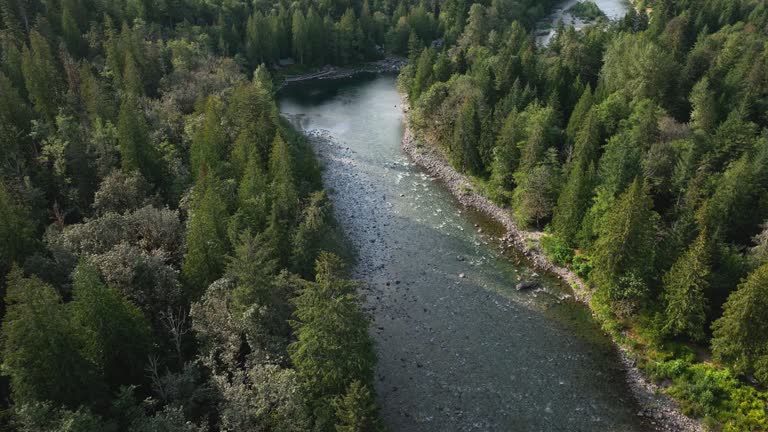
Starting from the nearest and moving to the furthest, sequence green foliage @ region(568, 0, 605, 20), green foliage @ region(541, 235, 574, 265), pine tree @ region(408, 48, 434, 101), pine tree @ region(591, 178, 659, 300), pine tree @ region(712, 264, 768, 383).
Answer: pine tree @ region(712, 264, 768, 383) → pine tree @ region(591, 178, 659, 300) → green foliage @ region(541, 235, 574, 265) → pine tree @ region(408, 48, 434, 101) → green foliage @ region(568, 0, 605, 20)

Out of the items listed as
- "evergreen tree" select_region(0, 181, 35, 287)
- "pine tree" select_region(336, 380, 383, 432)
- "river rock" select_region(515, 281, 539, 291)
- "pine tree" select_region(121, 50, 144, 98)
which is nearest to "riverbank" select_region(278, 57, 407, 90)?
"pine tree" select_region(121, 50, 144, 98)

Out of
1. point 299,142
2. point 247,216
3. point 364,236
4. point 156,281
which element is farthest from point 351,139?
point 156,281

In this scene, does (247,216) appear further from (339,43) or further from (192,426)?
(339,43)

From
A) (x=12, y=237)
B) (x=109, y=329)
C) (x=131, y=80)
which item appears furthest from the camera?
(x=131, y=80)

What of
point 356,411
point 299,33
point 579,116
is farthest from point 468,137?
point 299,33

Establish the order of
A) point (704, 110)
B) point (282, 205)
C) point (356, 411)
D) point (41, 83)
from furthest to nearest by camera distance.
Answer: point (41, 83) < point (704, 110) < point (282, 205) < point (356, 411)

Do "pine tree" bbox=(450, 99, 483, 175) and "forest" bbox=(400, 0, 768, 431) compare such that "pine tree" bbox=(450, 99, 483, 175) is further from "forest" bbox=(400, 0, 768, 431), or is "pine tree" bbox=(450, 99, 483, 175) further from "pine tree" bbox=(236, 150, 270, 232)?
"pine tree" bbox=(236, 150, 270, 232)

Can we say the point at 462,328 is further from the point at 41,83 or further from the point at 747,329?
the point at 41,83

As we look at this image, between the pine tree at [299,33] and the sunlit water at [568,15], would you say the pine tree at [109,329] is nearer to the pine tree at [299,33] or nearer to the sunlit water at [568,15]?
the pine tree at [299,33]
